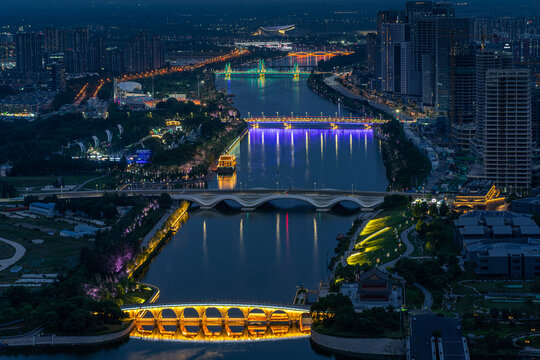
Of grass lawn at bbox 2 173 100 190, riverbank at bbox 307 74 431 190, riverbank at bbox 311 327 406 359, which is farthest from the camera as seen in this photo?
grass lawn at bbox 2 173 100 190

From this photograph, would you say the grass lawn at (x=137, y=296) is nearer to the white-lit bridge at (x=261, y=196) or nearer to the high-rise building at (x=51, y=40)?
the white-lit bridge at (x=261, y=196)

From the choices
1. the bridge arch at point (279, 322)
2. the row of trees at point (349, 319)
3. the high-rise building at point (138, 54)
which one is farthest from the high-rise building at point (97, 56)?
the row of trees at point (349, 319)

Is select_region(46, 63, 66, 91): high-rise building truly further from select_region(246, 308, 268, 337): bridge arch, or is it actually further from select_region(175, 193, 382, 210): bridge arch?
select_region(246, 308, 268, 337): bridge arch

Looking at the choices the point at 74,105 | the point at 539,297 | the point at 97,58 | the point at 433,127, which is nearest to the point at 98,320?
the point at 539,297

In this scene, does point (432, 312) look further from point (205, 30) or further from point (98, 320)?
point (205, 30)

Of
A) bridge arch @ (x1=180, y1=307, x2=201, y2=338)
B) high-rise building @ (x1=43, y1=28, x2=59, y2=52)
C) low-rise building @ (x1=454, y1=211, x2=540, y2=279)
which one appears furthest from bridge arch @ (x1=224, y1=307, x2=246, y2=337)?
high-rise building @ (x1=43, y1=28, x2=59, y2=52)

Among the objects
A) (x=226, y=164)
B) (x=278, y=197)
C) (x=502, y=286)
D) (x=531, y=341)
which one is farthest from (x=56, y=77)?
(x=531, y=341)
